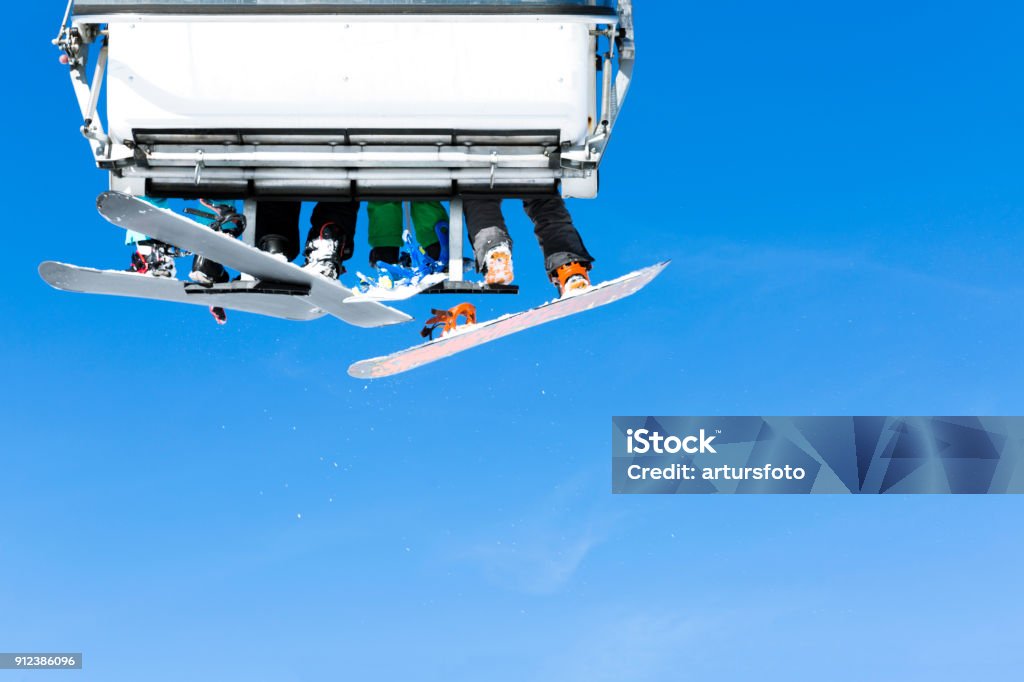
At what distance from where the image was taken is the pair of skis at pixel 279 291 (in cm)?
1582

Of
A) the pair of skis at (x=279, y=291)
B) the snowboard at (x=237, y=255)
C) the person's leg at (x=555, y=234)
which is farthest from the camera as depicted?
the person's leg at (x=555, y=234)

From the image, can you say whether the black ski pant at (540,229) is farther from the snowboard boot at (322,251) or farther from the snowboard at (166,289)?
the snowboard at (166,289)

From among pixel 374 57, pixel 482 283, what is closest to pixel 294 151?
pixel 374 57

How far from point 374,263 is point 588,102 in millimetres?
2934

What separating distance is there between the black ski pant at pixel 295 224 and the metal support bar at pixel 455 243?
0.96 metres

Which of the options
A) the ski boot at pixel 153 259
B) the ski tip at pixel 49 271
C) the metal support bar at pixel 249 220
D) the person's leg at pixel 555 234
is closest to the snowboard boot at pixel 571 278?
the person's leg at pixel 555 234

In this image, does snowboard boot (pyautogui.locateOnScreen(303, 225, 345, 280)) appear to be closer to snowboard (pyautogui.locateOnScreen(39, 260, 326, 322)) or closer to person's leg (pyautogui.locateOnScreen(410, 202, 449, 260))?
snowboard (pyautogui.locateOnScreen(39, 260, 326, 322))

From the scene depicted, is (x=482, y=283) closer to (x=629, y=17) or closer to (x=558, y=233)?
(x=558, y=233)

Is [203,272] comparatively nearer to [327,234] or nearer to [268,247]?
[268,247]

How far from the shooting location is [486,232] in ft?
53.4

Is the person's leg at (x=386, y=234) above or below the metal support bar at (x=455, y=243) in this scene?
above

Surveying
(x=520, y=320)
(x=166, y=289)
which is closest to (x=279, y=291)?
(x=166, y=289)

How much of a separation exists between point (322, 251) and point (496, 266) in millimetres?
1618

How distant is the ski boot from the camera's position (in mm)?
16547
